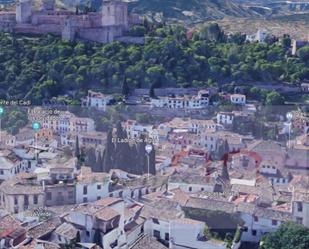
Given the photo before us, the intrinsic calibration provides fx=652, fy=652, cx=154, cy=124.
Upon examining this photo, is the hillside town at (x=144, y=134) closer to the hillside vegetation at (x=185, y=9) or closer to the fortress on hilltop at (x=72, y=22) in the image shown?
the fortress on hilltop at (x=72, y=22)

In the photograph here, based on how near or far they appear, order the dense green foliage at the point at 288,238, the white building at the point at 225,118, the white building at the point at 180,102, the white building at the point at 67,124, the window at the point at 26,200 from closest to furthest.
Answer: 1. the dense green foliage at the point at 288,238
2. the window at the point at 26,200
3. the white building at the point at 67,124
4. the white building at the point at 225,118
5. the white building at the point at 180,102

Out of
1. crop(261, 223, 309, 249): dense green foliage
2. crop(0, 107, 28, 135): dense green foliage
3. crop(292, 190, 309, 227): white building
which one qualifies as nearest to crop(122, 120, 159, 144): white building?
crop(0, 107, 28, 135): dense green foliage

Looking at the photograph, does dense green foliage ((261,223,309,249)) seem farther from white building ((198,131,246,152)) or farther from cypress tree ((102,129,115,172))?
white building ((198,131,246,152))

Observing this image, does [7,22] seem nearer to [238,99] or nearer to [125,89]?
[125,89]

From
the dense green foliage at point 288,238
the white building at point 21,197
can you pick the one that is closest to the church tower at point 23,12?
the white building at point 21,197

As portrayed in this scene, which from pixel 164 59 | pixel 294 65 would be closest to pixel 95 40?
pixel 164 59

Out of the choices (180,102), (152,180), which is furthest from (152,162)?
(180,102)

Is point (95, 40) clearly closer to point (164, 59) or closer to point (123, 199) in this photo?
point (164, 59)
